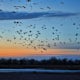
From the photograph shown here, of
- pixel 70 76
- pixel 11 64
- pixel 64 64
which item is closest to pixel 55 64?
pixel 64 64

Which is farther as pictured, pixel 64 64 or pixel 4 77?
pixel 64 64

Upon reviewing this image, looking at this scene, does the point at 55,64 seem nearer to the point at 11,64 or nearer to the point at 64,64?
the point at 64,64

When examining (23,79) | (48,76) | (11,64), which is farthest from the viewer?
(11,64)

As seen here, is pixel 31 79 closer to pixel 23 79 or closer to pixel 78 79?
pixel 23 79

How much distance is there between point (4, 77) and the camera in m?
42.9

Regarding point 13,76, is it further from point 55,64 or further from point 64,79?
point 55,64

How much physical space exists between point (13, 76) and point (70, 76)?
4785 mm

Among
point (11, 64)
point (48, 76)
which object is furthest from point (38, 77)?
point (11, 64)

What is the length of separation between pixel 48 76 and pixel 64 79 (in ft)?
9.13

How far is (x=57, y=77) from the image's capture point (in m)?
43.4

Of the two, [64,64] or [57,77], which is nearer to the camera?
[57,77]

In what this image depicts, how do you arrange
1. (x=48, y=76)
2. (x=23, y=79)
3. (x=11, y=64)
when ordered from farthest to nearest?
(x=11, y=64), (x=48, y=76), (x=23, y=79)

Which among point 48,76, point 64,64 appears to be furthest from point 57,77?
point 64,64

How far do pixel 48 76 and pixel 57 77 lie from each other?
1045 millimetres
